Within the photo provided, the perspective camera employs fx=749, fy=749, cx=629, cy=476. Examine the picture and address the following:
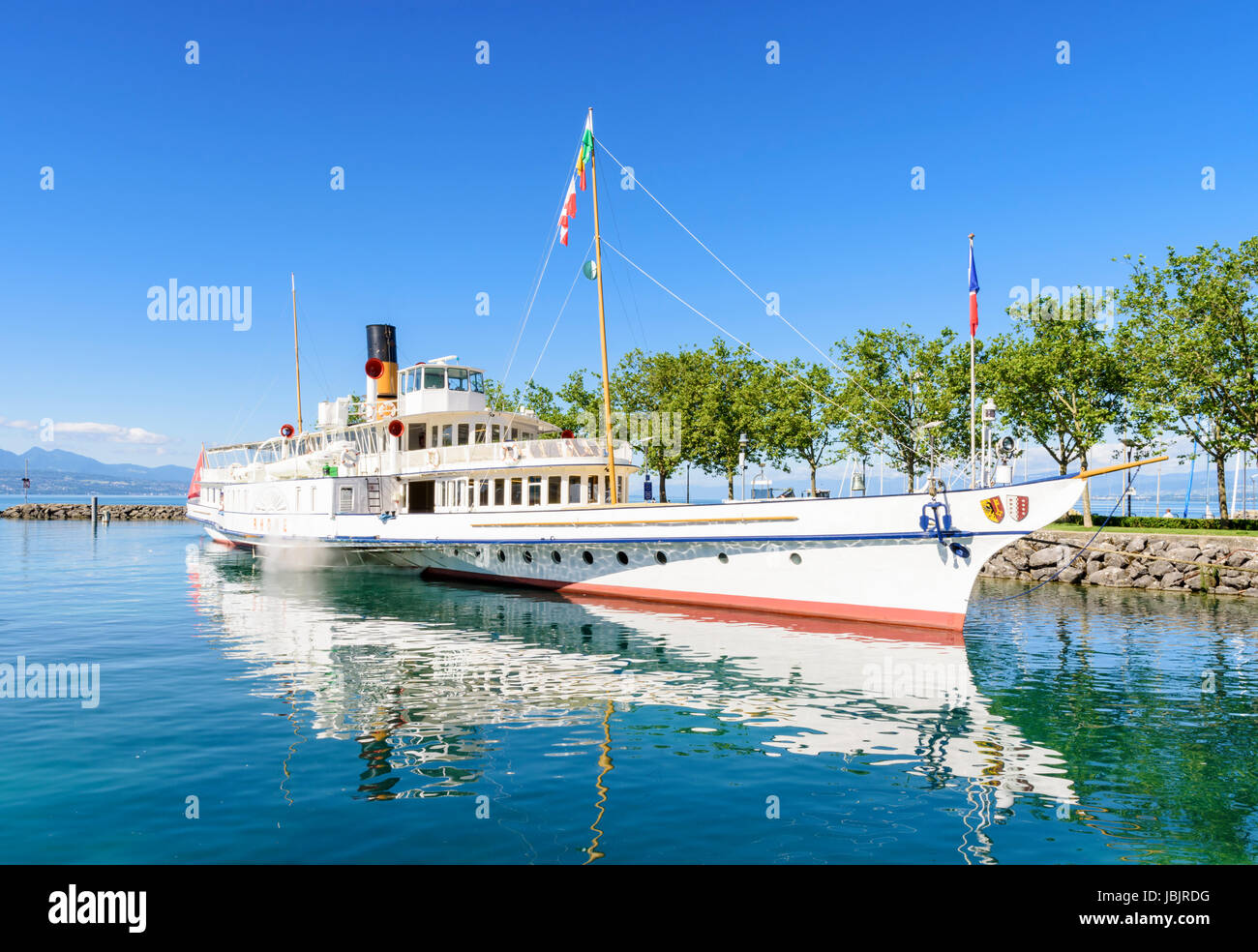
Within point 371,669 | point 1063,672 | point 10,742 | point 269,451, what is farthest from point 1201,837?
point 269,451

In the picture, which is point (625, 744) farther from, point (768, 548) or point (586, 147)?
point (586, 147)

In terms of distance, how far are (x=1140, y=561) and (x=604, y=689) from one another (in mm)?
29987

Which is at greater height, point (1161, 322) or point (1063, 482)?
point (1161, 322)

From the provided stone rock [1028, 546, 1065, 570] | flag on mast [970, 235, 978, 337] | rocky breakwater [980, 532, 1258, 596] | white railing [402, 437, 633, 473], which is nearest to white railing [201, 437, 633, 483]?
white railing [402, 437, 633, 473]

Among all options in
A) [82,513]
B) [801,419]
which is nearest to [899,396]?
[801,419]

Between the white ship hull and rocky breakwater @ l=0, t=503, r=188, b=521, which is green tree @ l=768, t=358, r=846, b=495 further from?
rocky breakwater @ l=0, t=503, r=188, b=521

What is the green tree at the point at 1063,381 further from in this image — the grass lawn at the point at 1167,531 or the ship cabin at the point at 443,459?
the ship cabin at the point at 443,459

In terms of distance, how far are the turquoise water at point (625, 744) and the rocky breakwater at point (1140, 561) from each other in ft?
33.2

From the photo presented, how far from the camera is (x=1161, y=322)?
137ft

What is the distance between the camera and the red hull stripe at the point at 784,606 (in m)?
20.6

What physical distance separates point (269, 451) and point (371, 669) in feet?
121

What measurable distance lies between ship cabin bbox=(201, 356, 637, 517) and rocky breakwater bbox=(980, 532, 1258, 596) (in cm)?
1933

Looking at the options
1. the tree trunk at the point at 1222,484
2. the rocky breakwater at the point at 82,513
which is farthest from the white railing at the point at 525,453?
the rocky breakwater at the point at 82,513
